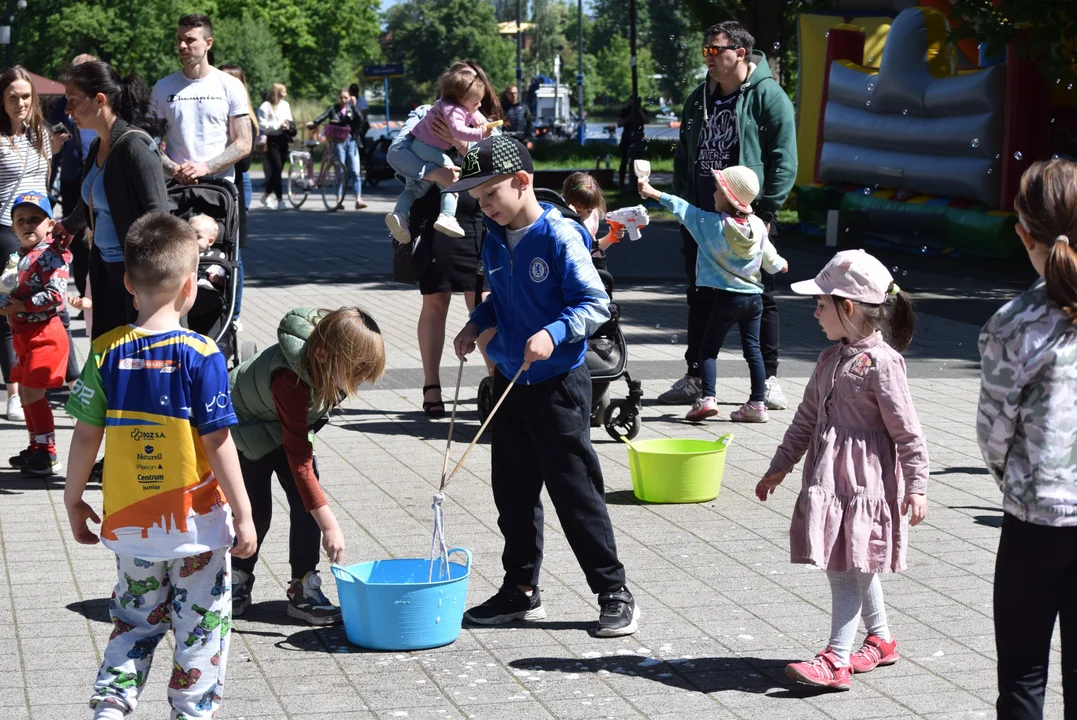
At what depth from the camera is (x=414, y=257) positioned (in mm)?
8141

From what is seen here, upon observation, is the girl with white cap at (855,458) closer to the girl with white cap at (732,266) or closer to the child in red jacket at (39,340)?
the girl with white cap at (732,266)

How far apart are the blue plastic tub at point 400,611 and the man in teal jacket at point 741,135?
13.4ft

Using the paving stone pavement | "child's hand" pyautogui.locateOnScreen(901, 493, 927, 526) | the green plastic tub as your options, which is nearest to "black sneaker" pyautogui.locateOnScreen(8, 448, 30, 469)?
the paving stone pavement

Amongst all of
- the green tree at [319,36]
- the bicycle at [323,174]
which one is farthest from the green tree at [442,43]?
the bicycle at [323,174]

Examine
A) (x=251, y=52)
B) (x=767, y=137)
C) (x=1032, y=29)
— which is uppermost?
(x=251, y=52)


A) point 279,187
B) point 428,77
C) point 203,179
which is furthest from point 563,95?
point 203,179

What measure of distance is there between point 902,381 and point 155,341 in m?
2.17

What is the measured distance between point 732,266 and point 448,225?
5.25ft

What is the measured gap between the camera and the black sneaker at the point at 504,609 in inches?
192

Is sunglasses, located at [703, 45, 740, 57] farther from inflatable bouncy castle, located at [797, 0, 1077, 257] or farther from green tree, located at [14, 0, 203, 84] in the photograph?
green tree, located at [14, 0, 203, 84]

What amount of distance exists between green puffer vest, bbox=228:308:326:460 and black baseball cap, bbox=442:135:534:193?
2.14ft

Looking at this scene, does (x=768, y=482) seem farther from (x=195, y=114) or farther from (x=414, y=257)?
(x=195, y=114)

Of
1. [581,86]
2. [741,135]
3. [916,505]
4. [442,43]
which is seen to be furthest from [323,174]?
[442,43]

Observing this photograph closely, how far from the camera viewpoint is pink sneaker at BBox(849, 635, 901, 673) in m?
4.40
